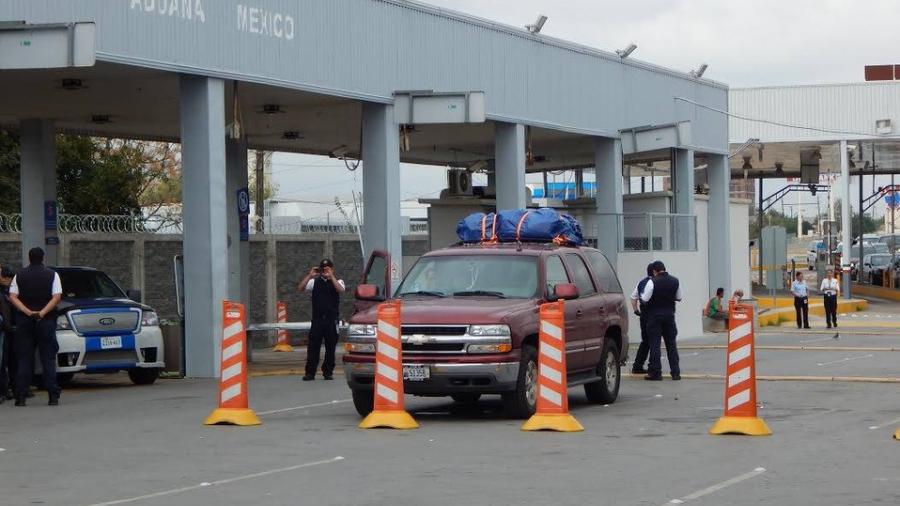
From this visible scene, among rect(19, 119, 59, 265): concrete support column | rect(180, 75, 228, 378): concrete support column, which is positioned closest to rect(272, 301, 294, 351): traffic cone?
rect(19, 119, 59, 265): concrete support column

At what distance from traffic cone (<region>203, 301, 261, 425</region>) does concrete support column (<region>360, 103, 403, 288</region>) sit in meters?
10.6

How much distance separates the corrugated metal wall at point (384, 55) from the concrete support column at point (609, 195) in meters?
0.70

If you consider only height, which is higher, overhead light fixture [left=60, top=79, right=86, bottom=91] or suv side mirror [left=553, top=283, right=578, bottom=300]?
overhead light fixture [left=60, top=79, right=86, bottom=91]

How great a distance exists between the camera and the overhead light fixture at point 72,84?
23438mm

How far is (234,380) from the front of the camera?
50.8ft

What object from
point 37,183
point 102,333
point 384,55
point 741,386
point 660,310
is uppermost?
point 384,55

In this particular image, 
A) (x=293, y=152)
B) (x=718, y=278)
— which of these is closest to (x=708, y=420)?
(x=293, y=152)

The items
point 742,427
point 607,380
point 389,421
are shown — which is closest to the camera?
point 742,427

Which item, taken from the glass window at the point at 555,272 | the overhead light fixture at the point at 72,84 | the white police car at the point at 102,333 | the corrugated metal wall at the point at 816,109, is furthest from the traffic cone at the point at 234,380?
the corrugated metal wall at the point at 816,109

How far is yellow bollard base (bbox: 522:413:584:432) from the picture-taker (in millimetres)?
14477

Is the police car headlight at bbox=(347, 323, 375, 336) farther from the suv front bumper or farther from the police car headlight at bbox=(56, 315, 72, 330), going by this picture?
the police car headlight at bbox=(56, 315, 72, 330)

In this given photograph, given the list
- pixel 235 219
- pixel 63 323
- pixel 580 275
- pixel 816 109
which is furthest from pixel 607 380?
pixel 816 109

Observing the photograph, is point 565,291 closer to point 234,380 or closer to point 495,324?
point 495,324

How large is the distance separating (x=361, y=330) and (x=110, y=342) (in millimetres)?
6364
